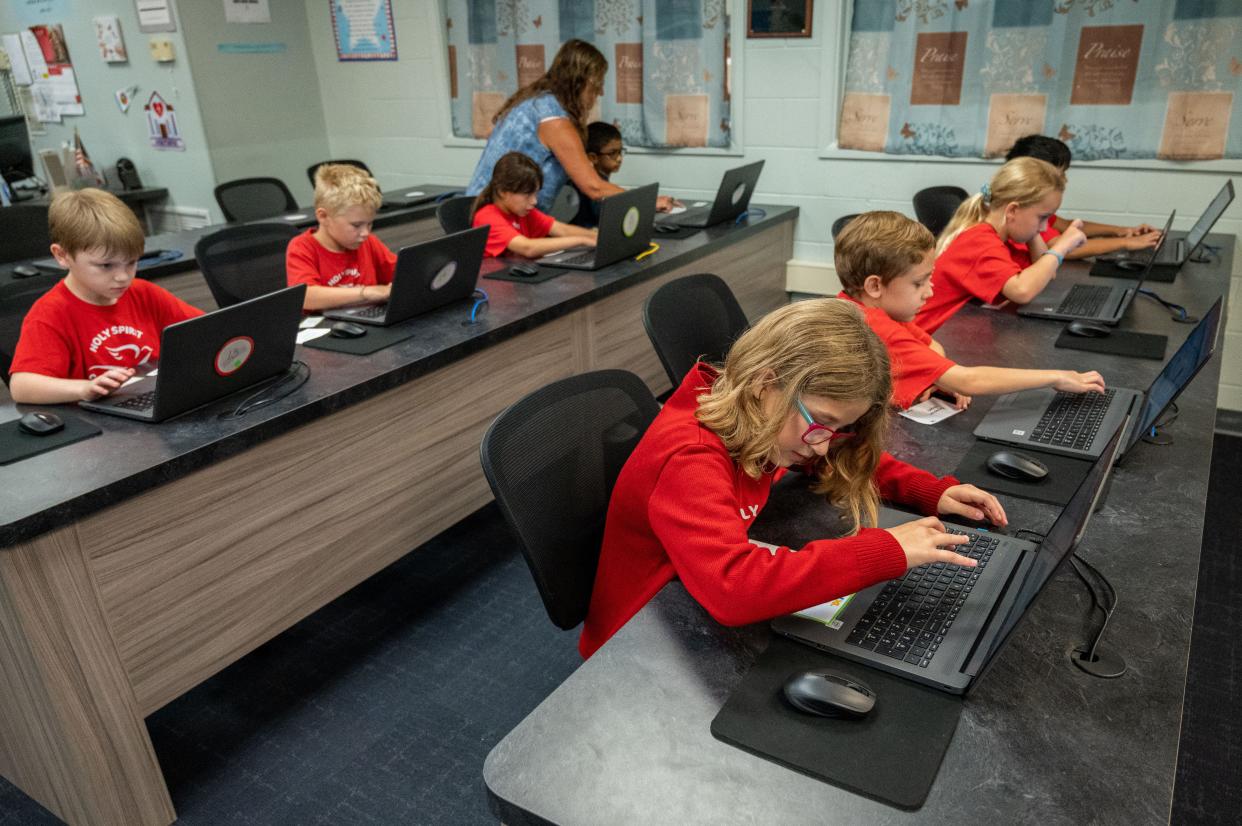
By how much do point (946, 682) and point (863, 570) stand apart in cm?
16

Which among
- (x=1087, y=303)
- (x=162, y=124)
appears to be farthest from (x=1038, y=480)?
(x=162, y=124)

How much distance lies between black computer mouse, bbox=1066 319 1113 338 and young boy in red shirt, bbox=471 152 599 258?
1527mm

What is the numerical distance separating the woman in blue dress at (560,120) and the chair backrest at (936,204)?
1153 mm

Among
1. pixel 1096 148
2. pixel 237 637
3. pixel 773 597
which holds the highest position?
pixel 1096 148

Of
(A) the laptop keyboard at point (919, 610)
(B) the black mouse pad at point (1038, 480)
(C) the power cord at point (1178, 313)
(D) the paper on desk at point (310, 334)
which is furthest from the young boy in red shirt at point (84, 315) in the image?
(C) the power cord at point (1178, 313)

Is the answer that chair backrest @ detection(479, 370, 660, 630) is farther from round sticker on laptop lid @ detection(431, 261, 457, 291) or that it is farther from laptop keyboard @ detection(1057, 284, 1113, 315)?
laptop keyboard @ detection(1057, 284, 1113, 315)

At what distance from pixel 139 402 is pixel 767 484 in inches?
48.8

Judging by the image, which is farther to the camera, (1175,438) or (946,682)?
(1175,438)

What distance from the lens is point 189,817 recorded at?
65.6 inches

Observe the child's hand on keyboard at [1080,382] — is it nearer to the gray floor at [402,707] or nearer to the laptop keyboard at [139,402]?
the gray floor at [402,707]

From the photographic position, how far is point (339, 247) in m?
2.47

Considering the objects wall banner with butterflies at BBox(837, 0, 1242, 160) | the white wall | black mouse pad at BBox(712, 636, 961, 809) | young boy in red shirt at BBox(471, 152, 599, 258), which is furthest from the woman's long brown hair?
black mouse pad at BBox(712, 636, 961, 809)

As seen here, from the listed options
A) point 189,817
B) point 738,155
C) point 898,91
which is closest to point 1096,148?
point 898,91

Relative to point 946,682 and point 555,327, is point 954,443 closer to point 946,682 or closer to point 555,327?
point 946,682
